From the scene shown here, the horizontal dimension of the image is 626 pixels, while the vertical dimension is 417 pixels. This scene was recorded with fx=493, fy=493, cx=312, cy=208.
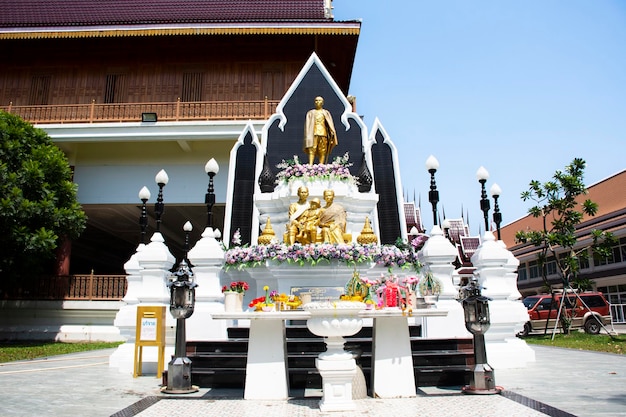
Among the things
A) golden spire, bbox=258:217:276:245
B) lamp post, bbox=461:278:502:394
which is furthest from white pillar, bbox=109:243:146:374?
lamp post, bbox=461:278:502:394

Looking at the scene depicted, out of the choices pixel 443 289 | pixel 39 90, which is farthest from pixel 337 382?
pixel 39 90

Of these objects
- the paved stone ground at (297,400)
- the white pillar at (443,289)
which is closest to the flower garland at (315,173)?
the white pillar at (443,289)

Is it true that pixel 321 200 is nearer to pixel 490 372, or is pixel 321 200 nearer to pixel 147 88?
pixel 490 372

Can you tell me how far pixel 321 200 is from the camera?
10102 mm

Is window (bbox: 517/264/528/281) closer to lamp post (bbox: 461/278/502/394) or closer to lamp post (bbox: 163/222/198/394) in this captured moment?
lamp post (bbox: 461/278/502/394)

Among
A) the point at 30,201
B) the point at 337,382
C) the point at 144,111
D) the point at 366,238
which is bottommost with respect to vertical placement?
the point at 337,382

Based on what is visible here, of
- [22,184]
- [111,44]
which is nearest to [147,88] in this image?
[111,44]

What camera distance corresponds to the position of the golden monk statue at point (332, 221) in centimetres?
897

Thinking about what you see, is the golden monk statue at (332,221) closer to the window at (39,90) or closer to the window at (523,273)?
the window at (39,90)

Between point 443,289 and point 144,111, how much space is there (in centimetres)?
1318

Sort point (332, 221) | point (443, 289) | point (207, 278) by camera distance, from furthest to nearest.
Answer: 1. point (332, 221)
2. point (443, 289)
3. point (207, 278)

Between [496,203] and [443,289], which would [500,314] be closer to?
[443,289]

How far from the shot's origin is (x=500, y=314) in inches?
300

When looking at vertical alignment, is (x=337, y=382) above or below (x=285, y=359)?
below
